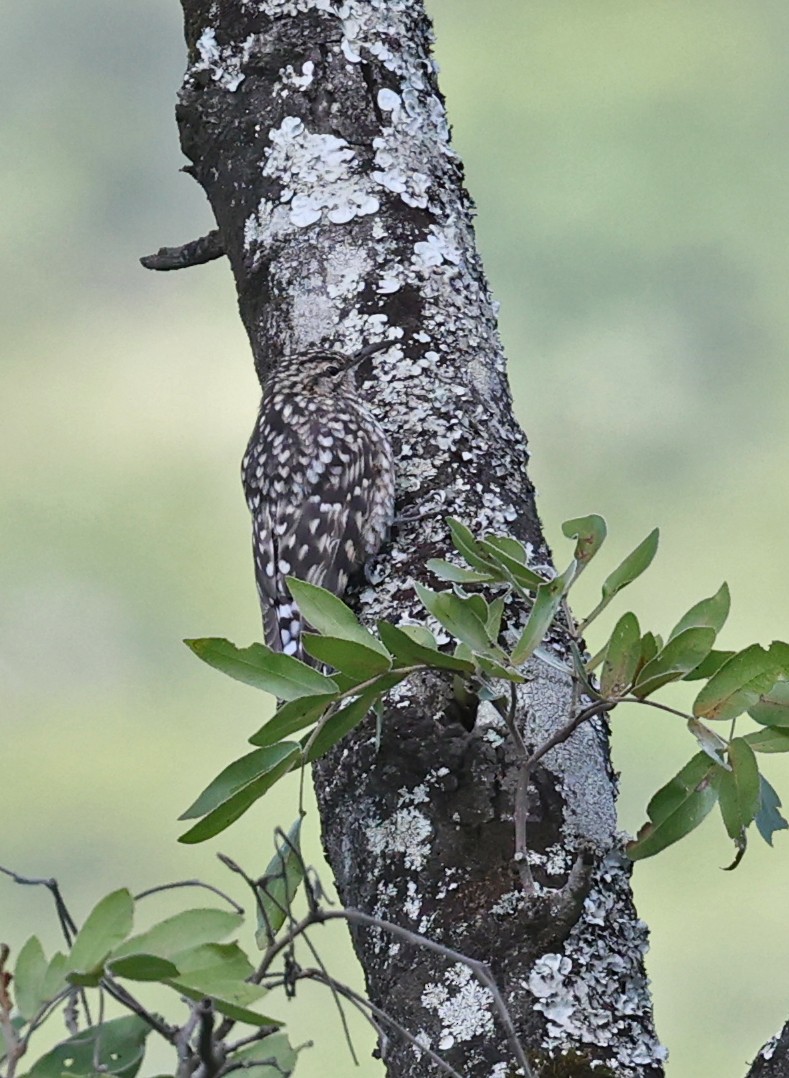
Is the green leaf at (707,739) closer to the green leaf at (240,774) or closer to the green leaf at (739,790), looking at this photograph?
the green leaf at (739,790)

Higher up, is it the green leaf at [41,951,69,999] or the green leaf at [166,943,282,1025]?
the green leaf at [41,951,69,999]

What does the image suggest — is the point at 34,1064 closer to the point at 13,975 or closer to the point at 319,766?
the point at 13,975

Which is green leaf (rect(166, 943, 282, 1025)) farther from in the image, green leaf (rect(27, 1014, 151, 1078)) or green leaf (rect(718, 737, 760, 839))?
green leaf (rect(718, 737, 760, 839))

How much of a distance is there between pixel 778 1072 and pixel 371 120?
75.6 inches

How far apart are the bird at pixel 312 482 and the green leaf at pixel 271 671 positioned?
785 millimetres

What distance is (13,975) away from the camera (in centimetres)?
112

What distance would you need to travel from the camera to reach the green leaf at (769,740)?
5.71 ft

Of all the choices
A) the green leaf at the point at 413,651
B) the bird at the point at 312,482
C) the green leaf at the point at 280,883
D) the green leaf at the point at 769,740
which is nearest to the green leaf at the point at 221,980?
the green leaf at the point at 280,883

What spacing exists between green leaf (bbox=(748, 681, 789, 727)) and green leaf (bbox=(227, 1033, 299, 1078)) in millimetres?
744

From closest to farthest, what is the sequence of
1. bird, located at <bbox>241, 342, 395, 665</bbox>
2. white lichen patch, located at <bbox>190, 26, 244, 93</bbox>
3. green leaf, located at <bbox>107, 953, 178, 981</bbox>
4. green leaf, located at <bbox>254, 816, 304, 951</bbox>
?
green leaf, located at <bbox>107, 953, 178, 981</bbox> → green leaf, located at <bbox>254, 816, 304, 951</bbox> → bird, located at <bbox>241, 342, 395, 665</bbox> → white lichen patch, located at <bbox>190, 26, 244, 93</bbox>

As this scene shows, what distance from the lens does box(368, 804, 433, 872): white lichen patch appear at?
1.96 m

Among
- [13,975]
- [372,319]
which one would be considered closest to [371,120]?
[372,319]

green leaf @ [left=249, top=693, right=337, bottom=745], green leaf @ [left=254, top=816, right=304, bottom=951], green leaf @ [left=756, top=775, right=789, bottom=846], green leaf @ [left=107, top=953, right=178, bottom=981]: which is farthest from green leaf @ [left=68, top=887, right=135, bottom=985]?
green leaf @ [left=756, top=775, right=789, bottom=846]

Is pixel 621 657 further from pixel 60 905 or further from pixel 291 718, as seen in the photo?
pixel 60 905
